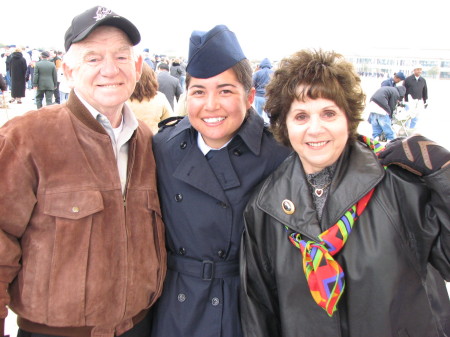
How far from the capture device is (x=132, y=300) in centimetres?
156

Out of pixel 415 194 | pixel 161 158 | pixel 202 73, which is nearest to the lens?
pixel 415 194

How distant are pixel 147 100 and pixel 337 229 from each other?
3.00 meters

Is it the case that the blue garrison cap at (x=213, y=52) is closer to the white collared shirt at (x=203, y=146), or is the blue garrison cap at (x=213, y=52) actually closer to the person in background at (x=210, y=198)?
the person in background at (x=210, y=198)

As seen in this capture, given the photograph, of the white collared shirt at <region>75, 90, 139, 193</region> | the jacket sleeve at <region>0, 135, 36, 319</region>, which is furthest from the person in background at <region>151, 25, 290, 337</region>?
the jacket sleeve at <region>0, 135, 36, 319</region>

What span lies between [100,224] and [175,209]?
398mm

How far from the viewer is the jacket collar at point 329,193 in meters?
1.46

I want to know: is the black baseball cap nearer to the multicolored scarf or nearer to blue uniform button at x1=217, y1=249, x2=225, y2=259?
blue uniform button at x1=217, y1=249, x2=225, y2=259

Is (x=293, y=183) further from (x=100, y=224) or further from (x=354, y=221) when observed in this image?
(x=100, y=224)

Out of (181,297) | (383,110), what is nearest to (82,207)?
(181,297)

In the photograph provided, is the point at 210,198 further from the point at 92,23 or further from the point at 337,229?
the point at 92,23

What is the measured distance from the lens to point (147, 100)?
399 cm

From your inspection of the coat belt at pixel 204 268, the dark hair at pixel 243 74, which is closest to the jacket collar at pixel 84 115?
the dark hair at pixel 243 74

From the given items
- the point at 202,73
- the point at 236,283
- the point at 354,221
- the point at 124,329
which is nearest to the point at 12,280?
the point at 124,329

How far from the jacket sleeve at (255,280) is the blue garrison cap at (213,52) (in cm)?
64
